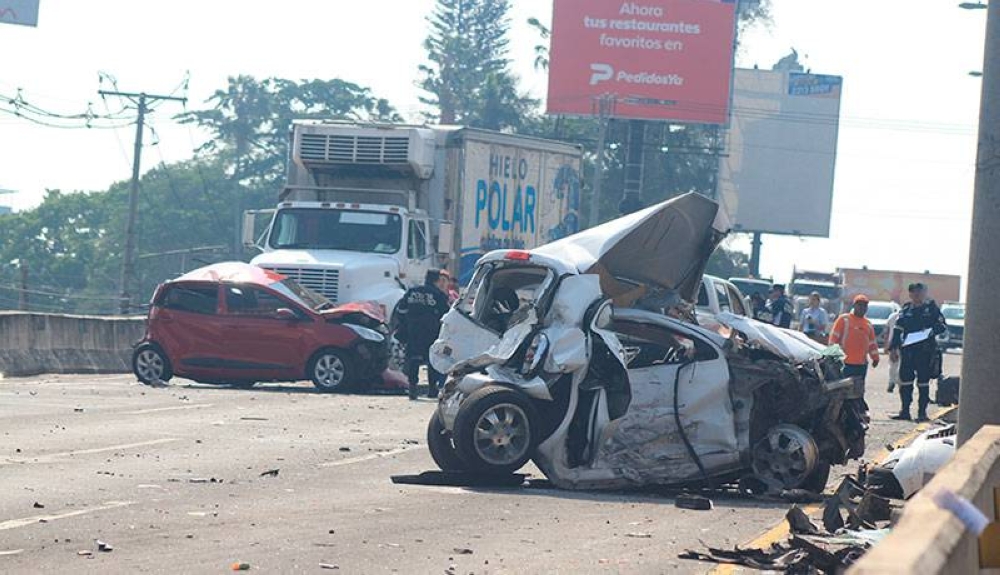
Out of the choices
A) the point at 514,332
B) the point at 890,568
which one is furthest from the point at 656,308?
the point at 890,568

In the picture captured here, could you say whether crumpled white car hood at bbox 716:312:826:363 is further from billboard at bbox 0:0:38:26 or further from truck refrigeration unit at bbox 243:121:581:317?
billboard at bbox 0:0:38:26

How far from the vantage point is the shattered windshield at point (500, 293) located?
1529cm

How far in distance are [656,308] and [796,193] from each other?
245ft

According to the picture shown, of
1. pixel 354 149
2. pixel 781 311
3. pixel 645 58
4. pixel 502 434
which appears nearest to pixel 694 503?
pixel 502 434

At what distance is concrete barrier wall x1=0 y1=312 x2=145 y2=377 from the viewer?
28.0m

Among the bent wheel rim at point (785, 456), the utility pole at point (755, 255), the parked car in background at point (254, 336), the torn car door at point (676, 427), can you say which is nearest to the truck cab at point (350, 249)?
the parked car in background at point (254, 336)

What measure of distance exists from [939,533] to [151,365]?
833 inches

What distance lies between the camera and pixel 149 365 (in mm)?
25688

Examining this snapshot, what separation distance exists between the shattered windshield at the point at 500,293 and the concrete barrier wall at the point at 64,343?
13487mm

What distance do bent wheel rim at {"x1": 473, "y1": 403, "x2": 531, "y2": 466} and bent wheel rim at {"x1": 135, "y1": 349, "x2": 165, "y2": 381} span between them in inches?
498

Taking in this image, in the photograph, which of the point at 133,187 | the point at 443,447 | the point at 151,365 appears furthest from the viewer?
the point at 133,187

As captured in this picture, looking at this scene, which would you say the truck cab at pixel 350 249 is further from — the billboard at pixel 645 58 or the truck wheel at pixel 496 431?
the billboard at pixel 645 58

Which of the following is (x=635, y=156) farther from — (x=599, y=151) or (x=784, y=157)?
(x=784, y=157)

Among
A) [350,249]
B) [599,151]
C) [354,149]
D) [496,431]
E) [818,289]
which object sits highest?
[599,151]
